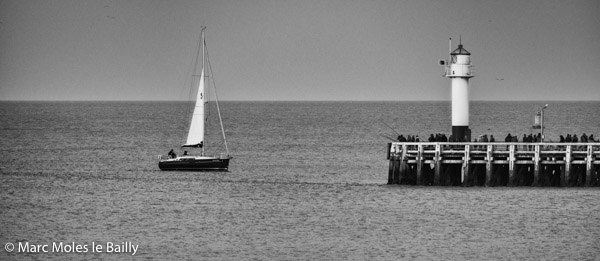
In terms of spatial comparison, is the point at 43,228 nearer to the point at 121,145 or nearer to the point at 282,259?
the point at 282,259

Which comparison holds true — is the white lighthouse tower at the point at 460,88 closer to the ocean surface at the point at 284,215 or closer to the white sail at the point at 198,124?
the ocean surface at the point at 284,215

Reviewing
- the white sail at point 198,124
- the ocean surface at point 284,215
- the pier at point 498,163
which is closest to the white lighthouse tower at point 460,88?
the pier at point 498,163

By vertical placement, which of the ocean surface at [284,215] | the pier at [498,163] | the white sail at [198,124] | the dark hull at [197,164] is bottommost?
the ocean surface at [284,215]

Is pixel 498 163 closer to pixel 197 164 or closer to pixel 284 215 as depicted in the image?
pixel 284 215

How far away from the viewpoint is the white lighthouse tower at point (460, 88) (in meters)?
53.7

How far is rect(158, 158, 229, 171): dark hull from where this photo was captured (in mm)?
65875

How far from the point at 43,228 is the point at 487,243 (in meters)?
16.3

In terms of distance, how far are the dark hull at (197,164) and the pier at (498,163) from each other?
56.9 ft

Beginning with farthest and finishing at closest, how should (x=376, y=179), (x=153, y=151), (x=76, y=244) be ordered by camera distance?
(x=153, y=151)
(x=376, y=179)
(x=76, y=244)

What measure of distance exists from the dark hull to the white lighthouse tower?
17.2 meters

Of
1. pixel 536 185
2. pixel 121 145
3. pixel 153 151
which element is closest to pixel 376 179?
pixel 536 185

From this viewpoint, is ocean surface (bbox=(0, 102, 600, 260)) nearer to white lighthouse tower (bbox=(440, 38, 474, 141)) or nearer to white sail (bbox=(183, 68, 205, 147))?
white sail (bbox=(183, 68, 205, 147))

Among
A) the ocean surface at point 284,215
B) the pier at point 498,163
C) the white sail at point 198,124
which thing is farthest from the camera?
the white sail at point 198,124

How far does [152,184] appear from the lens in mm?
59906
